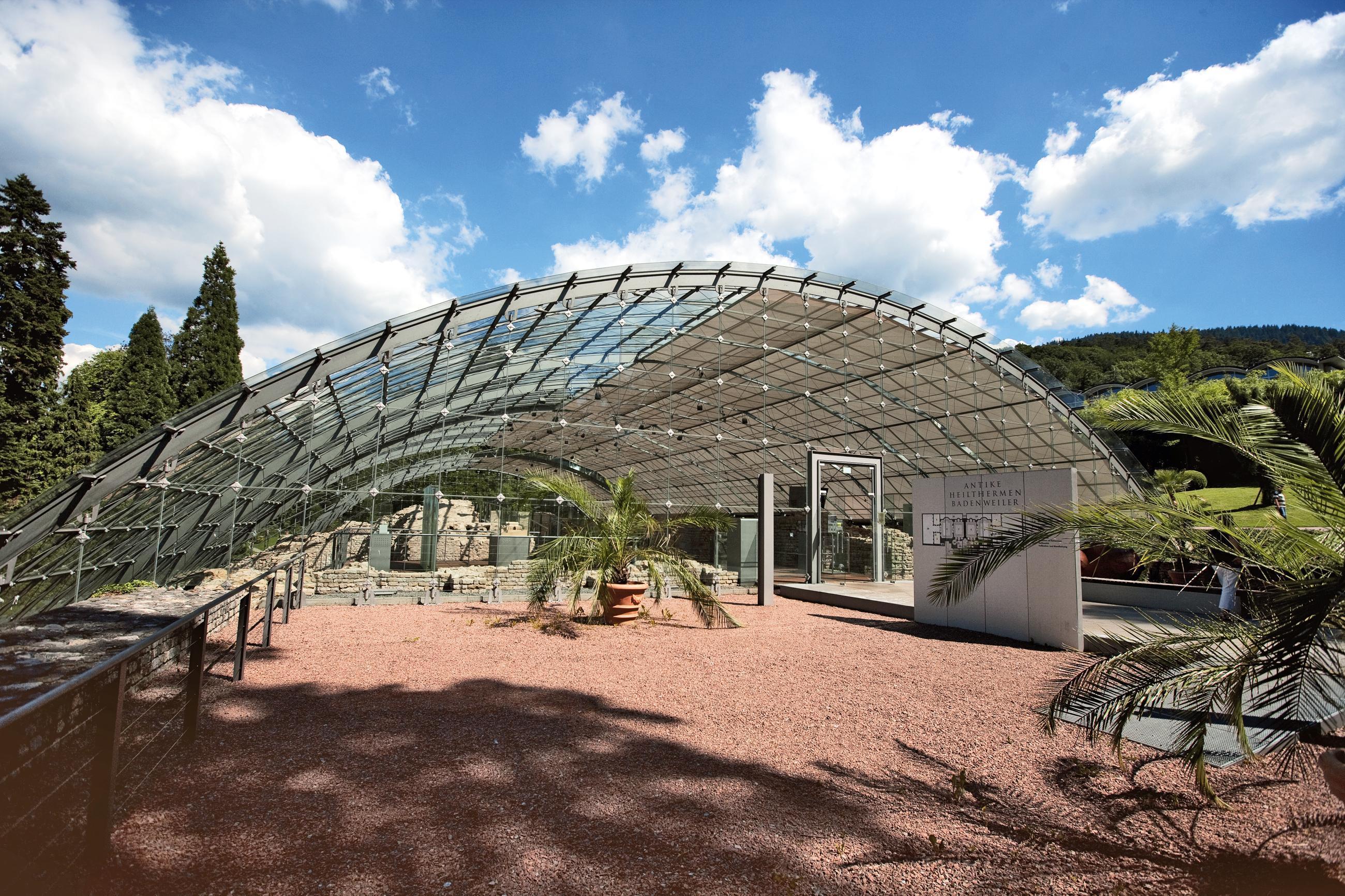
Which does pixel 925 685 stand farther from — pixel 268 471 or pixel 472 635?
pixel 268 471

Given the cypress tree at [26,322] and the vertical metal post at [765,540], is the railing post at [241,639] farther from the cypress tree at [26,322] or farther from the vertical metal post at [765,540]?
the cypress tree at [26,322]

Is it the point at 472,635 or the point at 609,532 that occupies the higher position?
the point at 609,532

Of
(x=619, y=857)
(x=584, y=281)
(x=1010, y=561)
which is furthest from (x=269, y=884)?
(x=584, y=281)

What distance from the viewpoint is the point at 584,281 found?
14.7 metres

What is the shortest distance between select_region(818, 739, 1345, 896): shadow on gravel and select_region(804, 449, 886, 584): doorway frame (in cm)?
1351

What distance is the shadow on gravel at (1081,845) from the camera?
3.45m

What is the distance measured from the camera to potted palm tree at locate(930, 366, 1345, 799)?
3.68 meters

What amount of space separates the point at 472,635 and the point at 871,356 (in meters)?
15.2

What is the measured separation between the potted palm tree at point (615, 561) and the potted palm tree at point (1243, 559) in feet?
23.6

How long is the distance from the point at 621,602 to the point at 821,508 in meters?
9.69

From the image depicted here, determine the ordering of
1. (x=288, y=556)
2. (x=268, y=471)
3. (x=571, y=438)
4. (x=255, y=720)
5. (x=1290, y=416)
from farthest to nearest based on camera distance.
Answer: (x=571, y=438) → (x=288, y=556) → (x=268, y=471) → (x=255, y=720) → (x=1290, y=416)

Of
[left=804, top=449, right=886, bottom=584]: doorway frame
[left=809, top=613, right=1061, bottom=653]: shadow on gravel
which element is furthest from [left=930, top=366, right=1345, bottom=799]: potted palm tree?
[left=804, top=449, right=886, bottom=584]: doorway frame

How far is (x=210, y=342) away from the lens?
3031 cm

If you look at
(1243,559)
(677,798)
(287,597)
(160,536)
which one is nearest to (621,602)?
(287,597)
